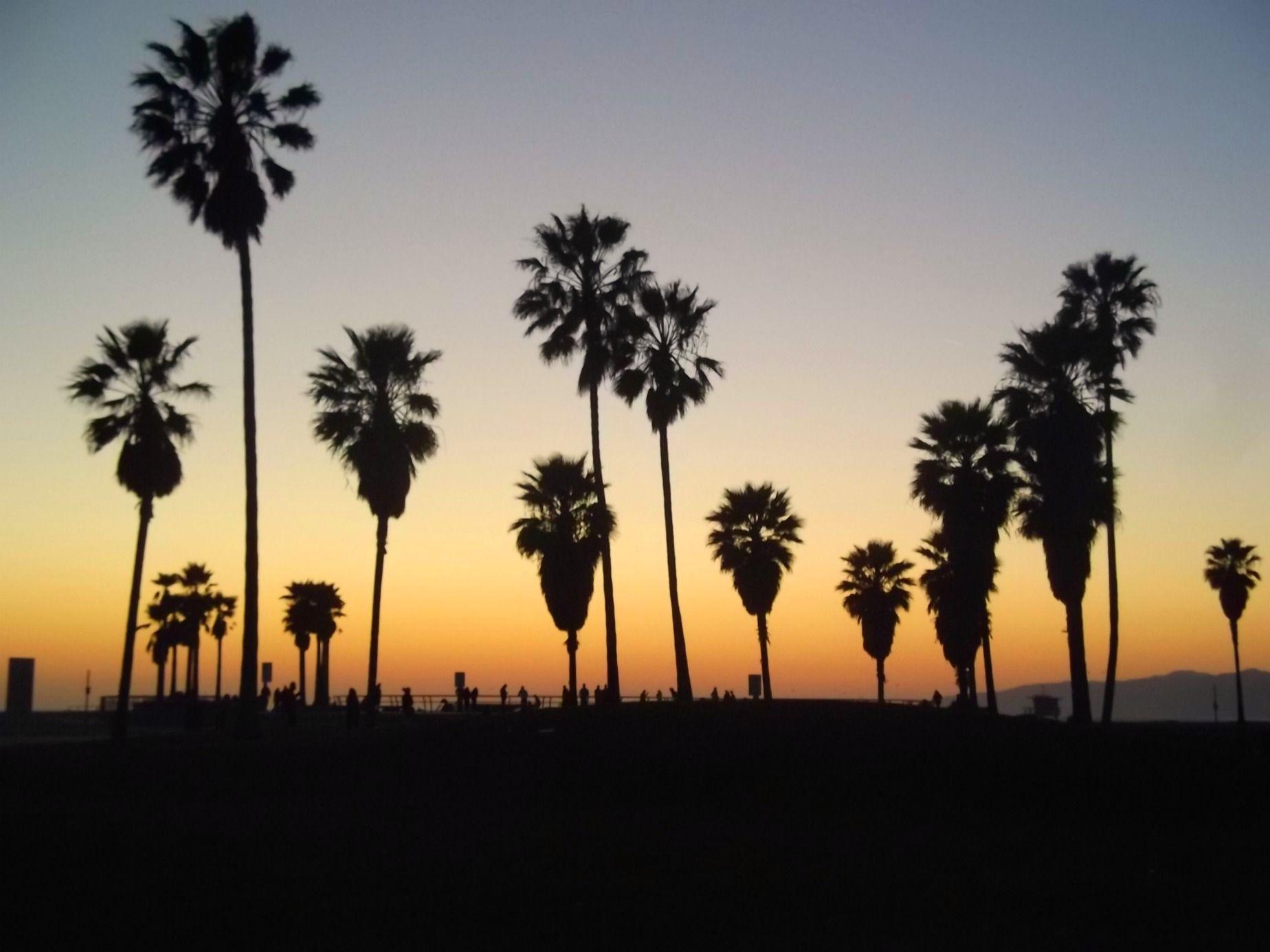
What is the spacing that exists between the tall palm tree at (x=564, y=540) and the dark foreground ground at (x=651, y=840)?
945 inches

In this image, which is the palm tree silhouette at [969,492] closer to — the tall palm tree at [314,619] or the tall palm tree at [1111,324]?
the tall palm tree at [1111,324]

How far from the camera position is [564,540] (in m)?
59.1

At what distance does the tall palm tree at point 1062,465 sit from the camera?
4544 centimetres

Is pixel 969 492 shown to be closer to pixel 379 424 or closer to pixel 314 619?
pixel 379 424

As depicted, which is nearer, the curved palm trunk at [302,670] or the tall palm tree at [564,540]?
the tall palm tree at [564,540]

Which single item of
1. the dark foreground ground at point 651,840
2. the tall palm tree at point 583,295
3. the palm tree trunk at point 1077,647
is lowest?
the dark foreground ground at point 651,840

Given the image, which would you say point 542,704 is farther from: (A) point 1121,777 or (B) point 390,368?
(A) point 1121,777

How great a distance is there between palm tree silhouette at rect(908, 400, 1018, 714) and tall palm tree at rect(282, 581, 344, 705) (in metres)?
54.2

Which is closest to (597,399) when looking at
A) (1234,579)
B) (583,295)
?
(583,295)

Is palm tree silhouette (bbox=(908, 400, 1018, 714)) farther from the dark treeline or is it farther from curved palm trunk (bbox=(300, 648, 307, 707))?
curved palm trunk (bbox=(300, 648, 307, 707))

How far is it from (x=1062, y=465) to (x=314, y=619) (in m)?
59.8

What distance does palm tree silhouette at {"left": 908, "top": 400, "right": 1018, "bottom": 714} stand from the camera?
157 ft

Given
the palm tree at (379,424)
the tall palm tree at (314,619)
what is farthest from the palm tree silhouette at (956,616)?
the tall palm tree at (314,619)

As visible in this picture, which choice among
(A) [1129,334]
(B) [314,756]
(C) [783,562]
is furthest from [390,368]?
(A) [1129,334]
